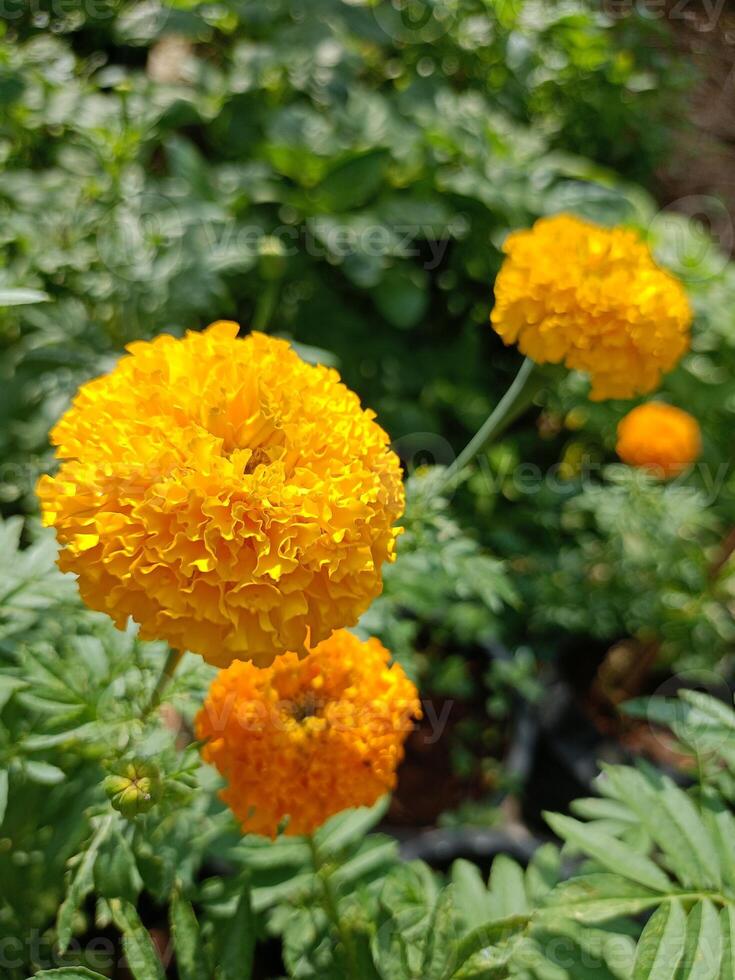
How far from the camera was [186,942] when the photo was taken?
0.93 meters

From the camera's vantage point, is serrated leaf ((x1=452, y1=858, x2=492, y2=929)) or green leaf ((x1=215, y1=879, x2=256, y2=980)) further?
serrated leaf ((x1=452, y1=858, x2=492, y2=929))

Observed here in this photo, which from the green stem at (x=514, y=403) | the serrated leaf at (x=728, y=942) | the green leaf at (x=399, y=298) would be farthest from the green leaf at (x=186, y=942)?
the green leaf at (x=399, y=298)

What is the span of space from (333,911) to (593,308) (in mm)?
926

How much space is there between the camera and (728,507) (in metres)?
2.38

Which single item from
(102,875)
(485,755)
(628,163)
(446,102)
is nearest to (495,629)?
(485,755)

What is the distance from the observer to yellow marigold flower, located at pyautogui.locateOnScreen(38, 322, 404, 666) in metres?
0.76

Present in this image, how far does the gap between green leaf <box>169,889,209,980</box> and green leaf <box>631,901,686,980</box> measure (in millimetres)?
497

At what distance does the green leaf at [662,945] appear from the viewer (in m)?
0.86

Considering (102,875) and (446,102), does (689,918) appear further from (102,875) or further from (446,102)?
(446,102)

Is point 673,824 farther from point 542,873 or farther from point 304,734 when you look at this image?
point 304,734
